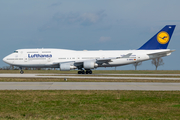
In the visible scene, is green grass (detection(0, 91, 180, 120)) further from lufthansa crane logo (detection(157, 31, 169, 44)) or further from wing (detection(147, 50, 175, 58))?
lufthansa crane logo (detection(157, 31, 169, 44))

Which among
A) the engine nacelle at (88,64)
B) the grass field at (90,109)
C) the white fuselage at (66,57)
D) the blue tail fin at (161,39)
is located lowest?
the grass field at (90,109)

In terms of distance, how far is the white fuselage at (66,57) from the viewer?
41.1m

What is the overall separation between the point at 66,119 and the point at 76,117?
16.9 inches

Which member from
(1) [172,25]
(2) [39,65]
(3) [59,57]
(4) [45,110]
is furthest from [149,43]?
(4) [45,110]

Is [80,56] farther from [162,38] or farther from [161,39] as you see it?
[162,38]

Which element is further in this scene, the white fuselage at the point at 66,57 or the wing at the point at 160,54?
the white fuselage at the point at 66,57

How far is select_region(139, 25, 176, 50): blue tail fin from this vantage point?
1692 inches

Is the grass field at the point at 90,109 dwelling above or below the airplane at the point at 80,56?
below

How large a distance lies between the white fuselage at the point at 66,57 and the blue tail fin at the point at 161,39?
1475 millimetres

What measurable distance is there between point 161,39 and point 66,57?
17.8m

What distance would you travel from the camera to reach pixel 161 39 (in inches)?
1693

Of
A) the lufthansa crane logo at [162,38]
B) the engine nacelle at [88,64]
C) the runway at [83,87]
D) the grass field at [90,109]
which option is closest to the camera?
the grass field at [90,109]

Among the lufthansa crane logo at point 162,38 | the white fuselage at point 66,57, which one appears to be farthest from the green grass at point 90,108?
the lufthansa crane logo at point 162,38

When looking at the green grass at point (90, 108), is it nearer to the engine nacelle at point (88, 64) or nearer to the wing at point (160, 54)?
the engine nacelle at point (88, 64)
